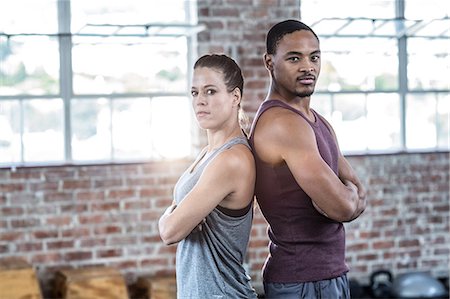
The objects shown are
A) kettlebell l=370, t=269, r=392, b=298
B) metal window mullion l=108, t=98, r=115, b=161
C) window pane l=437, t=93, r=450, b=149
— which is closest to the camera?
metal window mullion l=108, t=98, r=115, b=161

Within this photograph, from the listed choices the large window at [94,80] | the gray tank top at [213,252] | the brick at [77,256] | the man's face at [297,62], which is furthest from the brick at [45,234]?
the man's face at [297,62]

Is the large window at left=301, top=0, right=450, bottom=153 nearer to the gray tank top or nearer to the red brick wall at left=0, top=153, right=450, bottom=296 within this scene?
the red brick wall at left=0, top=153, right=450, bottom=296

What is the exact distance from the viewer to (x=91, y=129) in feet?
18.1

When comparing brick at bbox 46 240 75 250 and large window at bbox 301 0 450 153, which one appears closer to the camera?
brick at bbox 46 240 75 250

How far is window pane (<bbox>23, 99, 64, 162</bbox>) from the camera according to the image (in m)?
5.39

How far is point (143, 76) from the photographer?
5.66m

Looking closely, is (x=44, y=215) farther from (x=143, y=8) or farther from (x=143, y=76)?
(x=143, y=8)

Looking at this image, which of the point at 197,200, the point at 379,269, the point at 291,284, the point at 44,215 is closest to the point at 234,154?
the point at 197,200

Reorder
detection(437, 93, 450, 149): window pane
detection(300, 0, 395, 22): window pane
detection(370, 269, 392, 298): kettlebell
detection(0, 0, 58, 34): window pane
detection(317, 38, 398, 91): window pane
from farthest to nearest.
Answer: detection(437, 93, 450, 149): window pane
detection(317, 38, 398, 91): window pane
detection(300, 0, 395, 22): window pane
detection(370, 269, 392, 298): kettlebell
detection(0, 0, 58, 34): window pane

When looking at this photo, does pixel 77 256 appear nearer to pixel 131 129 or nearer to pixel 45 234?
pixel 45 234

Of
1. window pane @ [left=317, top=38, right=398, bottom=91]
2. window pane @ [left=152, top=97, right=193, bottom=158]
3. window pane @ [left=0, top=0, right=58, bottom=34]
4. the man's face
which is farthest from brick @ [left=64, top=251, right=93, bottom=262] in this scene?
the man's face

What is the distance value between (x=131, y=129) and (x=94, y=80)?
40 cm

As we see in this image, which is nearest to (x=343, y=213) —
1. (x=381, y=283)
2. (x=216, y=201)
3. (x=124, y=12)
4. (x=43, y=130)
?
(x=216, y=201)

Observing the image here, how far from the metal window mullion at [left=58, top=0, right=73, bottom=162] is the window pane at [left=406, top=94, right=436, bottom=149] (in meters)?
2.54
